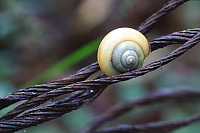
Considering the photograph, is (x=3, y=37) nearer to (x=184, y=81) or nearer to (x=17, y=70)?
(x=17, y=70)

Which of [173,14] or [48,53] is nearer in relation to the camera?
[48,53]

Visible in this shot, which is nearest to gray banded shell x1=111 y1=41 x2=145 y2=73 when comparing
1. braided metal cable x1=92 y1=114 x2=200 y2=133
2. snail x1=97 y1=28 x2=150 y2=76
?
snail x1=97 y1=28 x2=150 y2=76

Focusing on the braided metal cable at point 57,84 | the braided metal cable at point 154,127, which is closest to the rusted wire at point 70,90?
the braided metal cable at point 57,84

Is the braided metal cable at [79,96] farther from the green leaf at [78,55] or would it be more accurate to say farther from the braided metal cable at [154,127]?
the green leaf at [78,55]

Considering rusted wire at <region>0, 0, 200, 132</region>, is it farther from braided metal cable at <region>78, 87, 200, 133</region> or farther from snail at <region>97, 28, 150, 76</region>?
braided metal cable at <region>78, 87, 200, 133</region>

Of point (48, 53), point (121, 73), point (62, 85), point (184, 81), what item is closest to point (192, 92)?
point (121, 73)

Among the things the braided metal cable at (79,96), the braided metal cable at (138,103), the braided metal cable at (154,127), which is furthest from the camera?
the braided metal cable at (138,103)

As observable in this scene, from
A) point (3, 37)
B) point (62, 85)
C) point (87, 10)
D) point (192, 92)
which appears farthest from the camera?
point (87, 10)
